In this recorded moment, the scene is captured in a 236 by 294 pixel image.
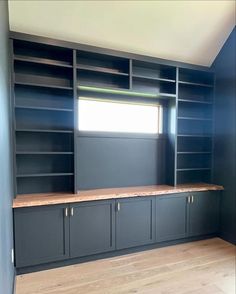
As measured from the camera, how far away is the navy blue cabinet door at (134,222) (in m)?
2.80

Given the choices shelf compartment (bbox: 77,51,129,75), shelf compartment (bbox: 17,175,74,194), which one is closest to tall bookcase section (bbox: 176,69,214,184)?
shelf compartment (bbox: 77,51,129,75)

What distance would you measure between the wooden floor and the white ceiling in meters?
2.62

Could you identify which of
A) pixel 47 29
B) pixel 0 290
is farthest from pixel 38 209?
pixel 47 29

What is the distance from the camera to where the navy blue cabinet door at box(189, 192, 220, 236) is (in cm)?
324

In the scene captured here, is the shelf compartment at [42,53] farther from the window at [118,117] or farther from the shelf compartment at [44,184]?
the shelf compartment at [44,184]

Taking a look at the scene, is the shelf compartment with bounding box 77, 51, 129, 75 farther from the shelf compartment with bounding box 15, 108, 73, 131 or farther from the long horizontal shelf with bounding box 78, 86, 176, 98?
the shelf compartment with bounding box 15, 108, 73, 131

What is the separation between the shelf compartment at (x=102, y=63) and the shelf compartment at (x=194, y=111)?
1.09 m

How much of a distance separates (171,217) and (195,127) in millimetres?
1466

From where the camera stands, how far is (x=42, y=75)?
276cm

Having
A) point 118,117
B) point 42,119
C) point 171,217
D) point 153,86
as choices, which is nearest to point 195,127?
point 153,86

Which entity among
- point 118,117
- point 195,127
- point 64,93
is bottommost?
point 195,127

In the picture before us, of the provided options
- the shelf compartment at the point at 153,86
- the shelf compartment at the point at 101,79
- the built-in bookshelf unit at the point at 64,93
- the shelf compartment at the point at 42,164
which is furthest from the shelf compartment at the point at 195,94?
the shelf compartment at the point at 42,164

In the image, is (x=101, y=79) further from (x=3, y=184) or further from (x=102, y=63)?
(x=3, y=184)

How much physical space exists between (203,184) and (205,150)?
21.4 inches
